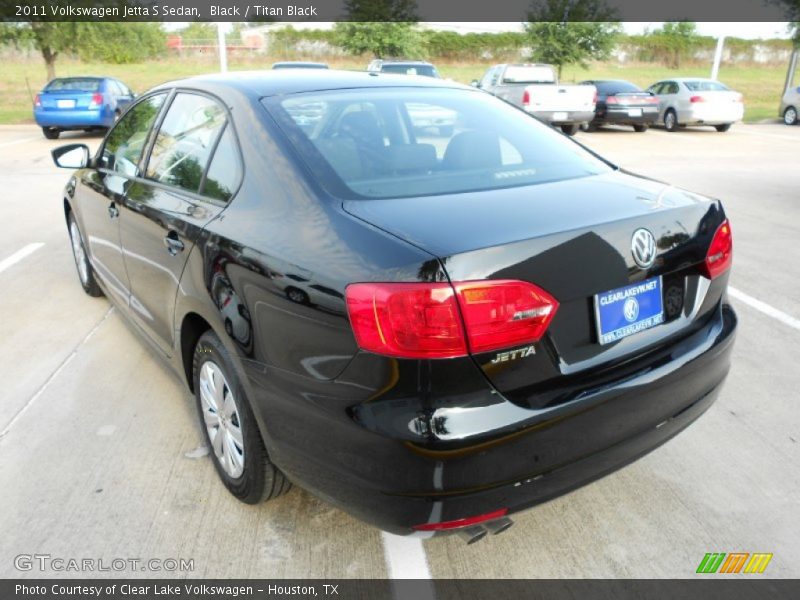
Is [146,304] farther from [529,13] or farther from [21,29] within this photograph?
[529,13]

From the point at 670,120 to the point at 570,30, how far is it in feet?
45.9

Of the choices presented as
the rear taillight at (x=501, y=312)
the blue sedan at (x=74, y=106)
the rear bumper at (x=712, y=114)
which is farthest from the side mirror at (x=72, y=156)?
the rear bumper at (x=712, y=114)

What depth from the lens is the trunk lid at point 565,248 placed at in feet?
6.32

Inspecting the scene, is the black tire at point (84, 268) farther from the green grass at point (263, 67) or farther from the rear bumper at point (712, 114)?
the green grass at point (263, 67)

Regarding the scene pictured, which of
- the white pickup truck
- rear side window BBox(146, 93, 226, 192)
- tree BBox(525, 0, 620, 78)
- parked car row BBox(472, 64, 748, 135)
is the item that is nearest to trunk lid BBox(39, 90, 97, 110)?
parked car row BBox(472, 64, 748, 135)

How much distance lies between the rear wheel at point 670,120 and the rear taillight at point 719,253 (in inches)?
736

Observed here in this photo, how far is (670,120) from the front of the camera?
64.7 feet

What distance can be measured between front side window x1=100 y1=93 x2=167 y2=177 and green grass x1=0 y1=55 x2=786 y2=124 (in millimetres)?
20597

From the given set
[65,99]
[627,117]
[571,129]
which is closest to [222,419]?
[65,99]

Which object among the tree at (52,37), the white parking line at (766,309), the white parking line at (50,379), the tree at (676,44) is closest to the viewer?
the white parking line at (50,379)

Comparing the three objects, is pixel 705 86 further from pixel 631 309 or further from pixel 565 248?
pixel 565 248

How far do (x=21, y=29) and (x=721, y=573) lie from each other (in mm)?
24177

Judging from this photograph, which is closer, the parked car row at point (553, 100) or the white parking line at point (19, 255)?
the white parking line at point (19, 255)
